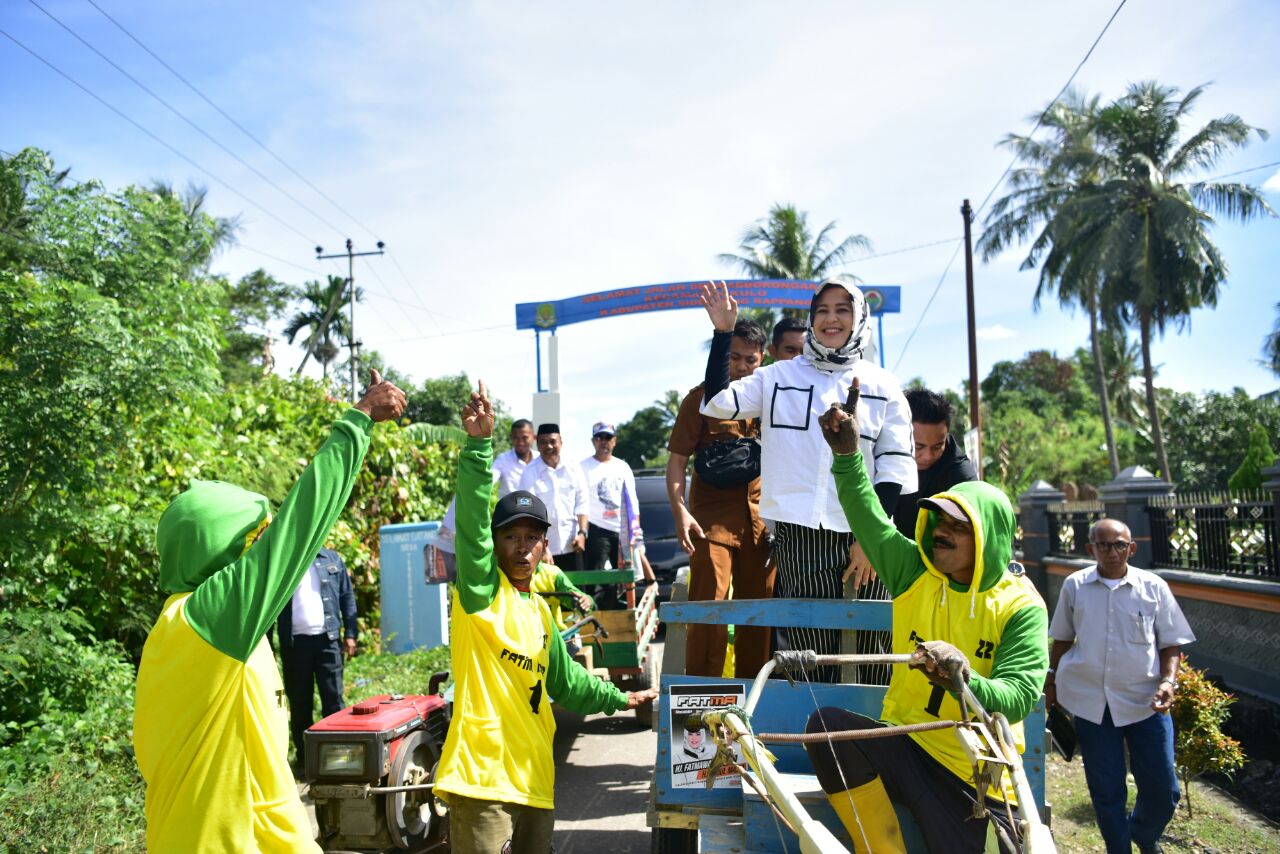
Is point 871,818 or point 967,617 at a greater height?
point 967,617

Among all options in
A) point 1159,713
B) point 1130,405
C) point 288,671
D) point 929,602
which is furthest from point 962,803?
point 1130,405

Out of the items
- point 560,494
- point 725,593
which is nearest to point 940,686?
point 725,593

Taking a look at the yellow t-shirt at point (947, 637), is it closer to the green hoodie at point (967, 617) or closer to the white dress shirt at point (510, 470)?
the green hoodie at point (967, 617)

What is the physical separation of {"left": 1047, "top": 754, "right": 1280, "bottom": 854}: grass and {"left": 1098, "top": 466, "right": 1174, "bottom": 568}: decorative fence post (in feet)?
14.7

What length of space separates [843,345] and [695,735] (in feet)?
5.81

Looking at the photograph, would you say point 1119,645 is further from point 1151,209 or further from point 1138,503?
point 1151,209

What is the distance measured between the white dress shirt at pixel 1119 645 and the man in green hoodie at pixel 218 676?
154 inches

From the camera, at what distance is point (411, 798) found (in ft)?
13.6

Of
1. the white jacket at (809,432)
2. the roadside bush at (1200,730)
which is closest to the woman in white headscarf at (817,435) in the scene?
the white jacket at (809,432)

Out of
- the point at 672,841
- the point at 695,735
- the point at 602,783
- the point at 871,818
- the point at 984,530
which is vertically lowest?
the point at 602,783

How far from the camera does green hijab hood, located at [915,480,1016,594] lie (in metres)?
2.99

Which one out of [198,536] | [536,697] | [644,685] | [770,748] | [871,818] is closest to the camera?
[198,536]

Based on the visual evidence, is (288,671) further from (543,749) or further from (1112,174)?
(1112,174)

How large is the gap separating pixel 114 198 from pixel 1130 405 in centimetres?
4926
